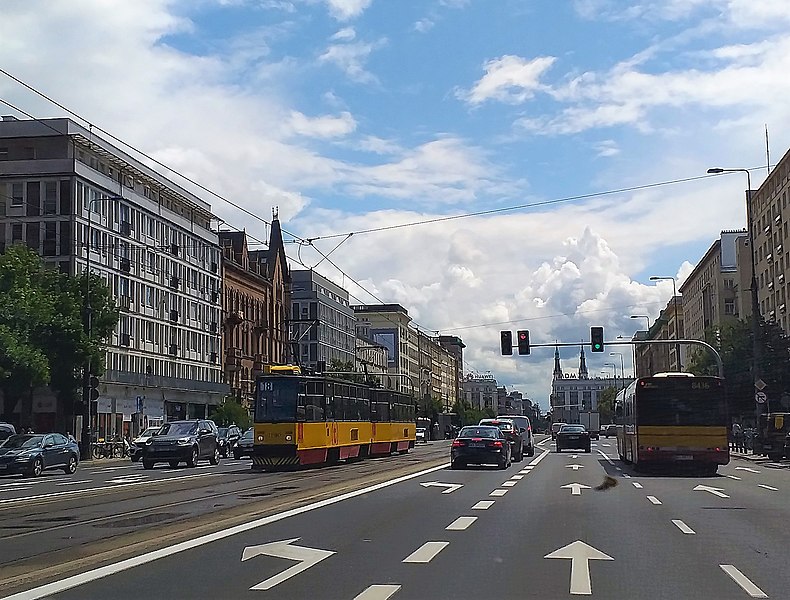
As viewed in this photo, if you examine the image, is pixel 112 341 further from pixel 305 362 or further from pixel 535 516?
pixel 535 516

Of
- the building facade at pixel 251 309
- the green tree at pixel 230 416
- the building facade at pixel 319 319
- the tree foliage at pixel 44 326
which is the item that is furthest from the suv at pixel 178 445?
the building facade at pixel 319 319

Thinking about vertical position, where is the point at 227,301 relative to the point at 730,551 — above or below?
above

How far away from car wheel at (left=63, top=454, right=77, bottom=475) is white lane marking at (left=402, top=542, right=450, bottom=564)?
2747 cm


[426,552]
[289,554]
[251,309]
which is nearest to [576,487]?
[426,552]

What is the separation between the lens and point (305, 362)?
376 feet

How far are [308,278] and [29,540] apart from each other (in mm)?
104293

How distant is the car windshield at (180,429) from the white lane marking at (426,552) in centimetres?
2975

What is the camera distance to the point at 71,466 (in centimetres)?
3919

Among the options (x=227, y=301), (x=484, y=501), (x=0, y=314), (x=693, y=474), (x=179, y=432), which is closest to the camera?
(x=484, y=501)

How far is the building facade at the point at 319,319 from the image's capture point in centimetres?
11394

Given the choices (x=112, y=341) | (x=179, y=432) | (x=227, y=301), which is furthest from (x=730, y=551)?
(x=227, y=301)

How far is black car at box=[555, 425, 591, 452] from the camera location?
61.6m

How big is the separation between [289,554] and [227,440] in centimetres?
4752

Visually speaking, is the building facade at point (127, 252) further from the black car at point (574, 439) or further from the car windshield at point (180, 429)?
the black car at point (574, 439)
